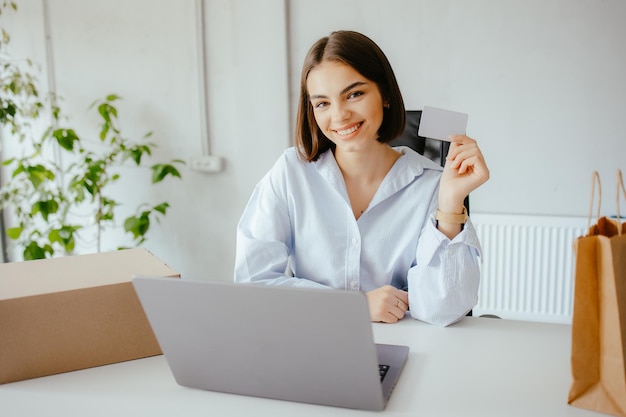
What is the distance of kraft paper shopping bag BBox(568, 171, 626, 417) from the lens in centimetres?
81

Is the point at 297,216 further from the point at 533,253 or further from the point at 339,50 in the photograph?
the point at 533,253

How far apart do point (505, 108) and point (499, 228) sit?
0.53 metres

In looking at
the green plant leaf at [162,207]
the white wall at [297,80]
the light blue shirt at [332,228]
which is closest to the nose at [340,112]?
the light blue shirt at [332,228]

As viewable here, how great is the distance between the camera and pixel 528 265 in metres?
2.57

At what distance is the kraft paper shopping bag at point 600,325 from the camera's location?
0.81 m

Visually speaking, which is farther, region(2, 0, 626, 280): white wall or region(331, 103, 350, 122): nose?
region(2, 0, 626, 280): white wall

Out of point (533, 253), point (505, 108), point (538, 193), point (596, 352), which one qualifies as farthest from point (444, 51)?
point (596, 352)

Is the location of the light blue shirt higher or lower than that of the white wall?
lower

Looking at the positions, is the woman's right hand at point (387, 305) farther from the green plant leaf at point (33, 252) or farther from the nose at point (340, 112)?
the green plant leaf at point (33, 252)

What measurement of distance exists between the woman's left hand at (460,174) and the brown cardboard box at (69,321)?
0.59 m

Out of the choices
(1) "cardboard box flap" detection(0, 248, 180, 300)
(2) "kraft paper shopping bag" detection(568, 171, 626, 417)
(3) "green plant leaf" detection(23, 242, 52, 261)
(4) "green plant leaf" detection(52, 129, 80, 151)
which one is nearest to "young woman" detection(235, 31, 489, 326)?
(1) "cardboard box flap" detection(0, 248, 180, 300)

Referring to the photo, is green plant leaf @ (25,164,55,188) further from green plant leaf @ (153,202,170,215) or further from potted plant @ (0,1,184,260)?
green plant leaf @ (153,202,170,215)

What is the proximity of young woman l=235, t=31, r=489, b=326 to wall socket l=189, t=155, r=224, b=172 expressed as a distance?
4.74 feet

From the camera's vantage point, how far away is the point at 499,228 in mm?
2602
